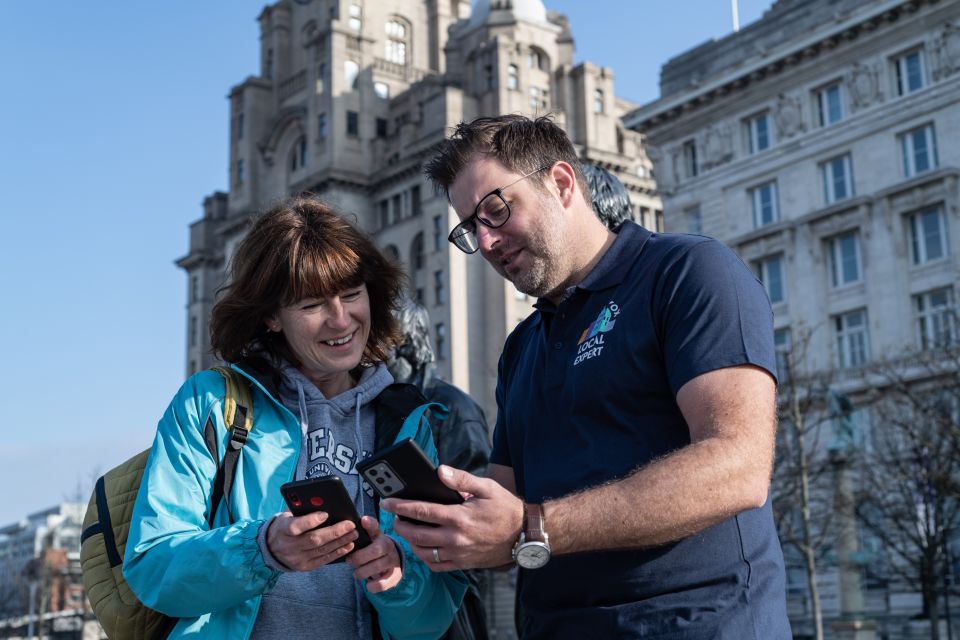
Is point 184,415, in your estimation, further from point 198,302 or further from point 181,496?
point 198,302

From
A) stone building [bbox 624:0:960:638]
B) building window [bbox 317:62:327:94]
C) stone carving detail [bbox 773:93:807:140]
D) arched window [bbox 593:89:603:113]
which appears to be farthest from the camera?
building window [bbox 317:62:327:94]

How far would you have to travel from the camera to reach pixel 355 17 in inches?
3204

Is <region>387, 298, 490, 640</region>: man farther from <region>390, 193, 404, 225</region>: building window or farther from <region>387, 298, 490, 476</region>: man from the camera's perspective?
<region>390, 193, 404, 225</region>: building window

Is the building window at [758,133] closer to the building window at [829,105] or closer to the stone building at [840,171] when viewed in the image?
the stone building at [840,171]

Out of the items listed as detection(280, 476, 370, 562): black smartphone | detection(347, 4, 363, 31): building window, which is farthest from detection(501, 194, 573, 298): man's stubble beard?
detection(347, 4, 363, 31): building window

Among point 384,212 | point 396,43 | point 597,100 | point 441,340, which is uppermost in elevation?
point 396,43

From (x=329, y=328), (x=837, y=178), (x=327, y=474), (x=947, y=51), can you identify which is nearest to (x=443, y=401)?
(x=329, y=328)

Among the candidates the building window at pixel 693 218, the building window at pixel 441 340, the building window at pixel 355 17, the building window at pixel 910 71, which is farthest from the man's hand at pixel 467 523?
the building window at pixel 355 17

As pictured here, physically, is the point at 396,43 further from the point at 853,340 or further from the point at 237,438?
the point at 237,438

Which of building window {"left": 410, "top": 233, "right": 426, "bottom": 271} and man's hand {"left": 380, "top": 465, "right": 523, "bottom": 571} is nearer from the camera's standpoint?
man's hand {"left": 380, "top": 465, "right": 523, "bottom": 571}

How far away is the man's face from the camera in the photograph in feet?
13.4

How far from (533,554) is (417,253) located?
234 feet

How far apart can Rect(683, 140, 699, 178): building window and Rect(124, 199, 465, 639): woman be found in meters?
44.5

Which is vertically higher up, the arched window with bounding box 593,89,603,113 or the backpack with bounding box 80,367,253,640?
the arched window with bounding box 593,89,603,113
